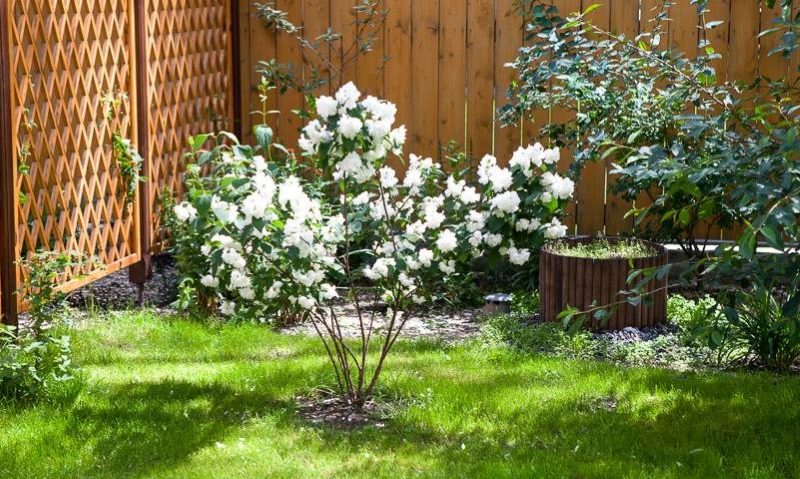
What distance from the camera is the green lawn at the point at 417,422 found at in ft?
12.3

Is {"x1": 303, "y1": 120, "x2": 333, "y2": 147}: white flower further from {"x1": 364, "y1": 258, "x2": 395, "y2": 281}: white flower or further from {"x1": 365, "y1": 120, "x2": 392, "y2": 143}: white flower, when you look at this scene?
{"x1": 364, "y1": 258, "x2": 395, "y2": 281}: white flower

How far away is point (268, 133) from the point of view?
403 centimetres

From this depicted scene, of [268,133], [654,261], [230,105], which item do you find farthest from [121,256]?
[654,261]

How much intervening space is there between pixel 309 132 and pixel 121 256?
8.54 feet

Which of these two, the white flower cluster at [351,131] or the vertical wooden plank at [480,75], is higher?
the vertical wooden plank at [480,75]

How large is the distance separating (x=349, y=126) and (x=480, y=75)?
12.1 feet

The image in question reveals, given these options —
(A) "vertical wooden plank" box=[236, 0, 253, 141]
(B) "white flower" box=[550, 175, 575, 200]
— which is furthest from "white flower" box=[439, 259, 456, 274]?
(A) "vertical wooden plank" box=[236, 0, 253, 141]

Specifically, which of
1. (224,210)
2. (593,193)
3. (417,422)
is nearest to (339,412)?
(417,422)

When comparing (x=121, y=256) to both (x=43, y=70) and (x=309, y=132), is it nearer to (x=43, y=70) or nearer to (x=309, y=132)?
(x=43, y=70)

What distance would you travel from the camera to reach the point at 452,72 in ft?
24.1

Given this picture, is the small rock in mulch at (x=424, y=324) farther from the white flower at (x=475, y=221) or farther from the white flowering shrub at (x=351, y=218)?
the white flower at (x=475, y=221)

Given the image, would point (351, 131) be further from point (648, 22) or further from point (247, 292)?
point (648, 22)

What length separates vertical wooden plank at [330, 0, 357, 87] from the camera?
24.5ft

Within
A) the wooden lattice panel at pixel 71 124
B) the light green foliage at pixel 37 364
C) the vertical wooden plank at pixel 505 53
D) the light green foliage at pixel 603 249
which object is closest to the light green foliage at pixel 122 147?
the wooden lattice panel at pixel 71 124
